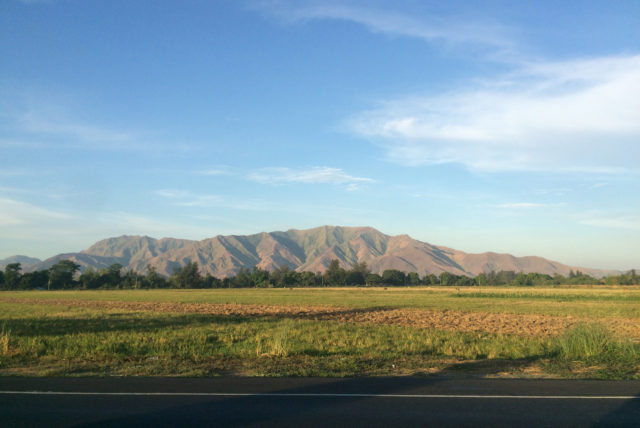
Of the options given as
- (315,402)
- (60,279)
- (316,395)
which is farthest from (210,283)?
(315,402)

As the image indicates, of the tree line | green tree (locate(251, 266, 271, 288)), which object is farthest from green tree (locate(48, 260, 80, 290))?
green tree (locate(251, 266, 271, 288))

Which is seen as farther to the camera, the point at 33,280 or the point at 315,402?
the point at 33,280

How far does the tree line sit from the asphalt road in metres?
148

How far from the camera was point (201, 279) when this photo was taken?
159625mm

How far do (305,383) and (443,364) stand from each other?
5.46m

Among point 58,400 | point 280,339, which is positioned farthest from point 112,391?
point 280,339

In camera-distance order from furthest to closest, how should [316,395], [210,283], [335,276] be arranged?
[335,276] < [210,283] < [316,395]

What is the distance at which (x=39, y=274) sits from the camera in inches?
5679

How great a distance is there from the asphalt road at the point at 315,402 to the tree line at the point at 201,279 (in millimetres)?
148229

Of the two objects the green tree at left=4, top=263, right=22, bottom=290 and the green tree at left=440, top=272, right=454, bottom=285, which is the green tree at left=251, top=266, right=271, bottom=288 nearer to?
the green tree at left=440, top=272, right=454, bottom=285

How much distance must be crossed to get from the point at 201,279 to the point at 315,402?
15738cm

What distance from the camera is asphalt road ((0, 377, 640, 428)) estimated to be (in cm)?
763

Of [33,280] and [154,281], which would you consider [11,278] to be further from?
[154,281]

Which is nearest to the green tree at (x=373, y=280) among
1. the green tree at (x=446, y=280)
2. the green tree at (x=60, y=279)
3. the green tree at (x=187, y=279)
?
the green tree at (x=446, y=280)
